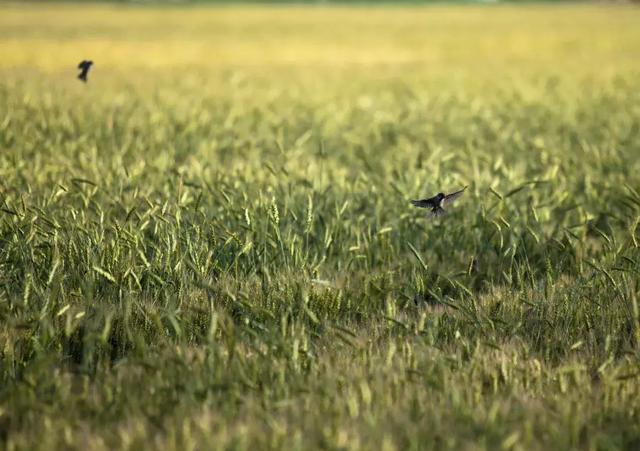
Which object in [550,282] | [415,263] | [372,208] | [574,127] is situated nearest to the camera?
[550,282]

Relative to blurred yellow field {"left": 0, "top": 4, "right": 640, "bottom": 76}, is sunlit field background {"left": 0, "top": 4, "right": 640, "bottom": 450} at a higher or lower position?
higher

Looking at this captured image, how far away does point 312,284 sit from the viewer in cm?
367

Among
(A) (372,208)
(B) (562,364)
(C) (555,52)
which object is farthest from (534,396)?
(C) (555,52)

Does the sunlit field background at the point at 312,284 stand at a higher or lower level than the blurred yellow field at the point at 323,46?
higher

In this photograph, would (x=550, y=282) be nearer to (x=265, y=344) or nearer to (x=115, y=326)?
(x=265, y=344)

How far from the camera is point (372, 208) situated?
5008 mm

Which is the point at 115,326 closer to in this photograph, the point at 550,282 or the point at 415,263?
the point at 415,263

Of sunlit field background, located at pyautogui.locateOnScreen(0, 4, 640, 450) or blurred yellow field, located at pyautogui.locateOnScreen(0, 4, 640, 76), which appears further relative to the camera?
blurred yellow field, located at pyautogui.locateOnScreen(0, 4, 640, 76)

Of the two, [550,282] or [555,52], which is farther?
[555,52]

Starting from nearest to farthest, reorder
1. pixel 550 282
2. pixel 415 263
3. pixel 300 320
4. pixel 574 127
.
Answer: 1. pixel 300 320
2. pixel 550 282
3. pixel 415 263
4. pixel 574 127

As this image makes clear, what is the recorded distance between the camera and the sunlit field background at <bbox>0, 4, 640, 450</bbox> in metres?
2.50

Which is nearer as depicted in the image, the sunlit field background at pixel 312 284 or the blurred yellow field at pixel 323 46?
the sunlit field background at pixel 312 284

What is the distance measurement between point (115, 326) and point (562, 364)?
67.0 inches

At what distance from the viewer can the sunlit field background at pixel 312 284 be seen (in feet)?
8.21
